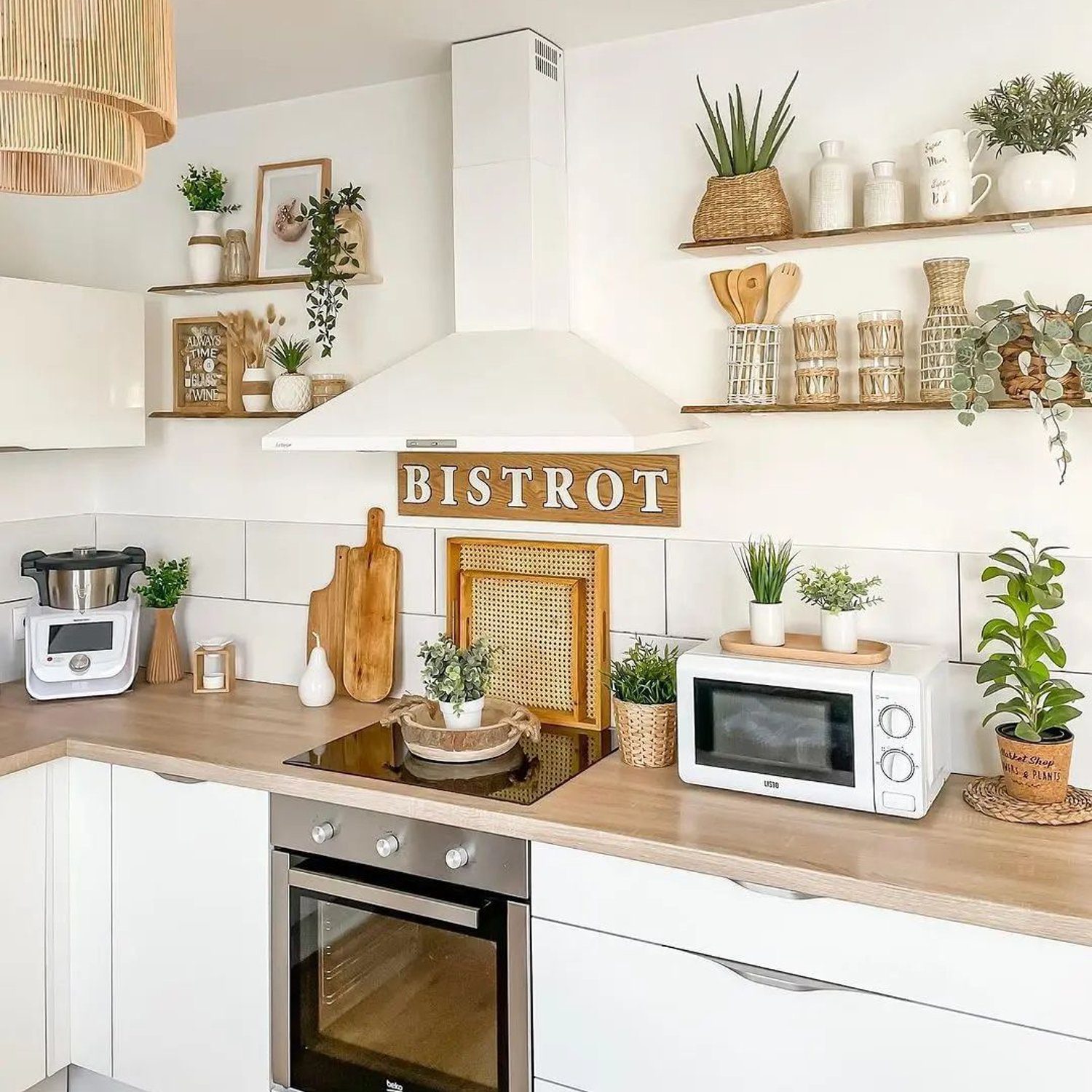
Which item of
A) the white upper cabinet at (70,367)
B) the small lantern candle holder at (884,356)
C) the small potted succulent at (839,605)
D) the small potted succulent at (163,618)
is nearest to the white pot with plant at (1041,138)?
the small lantern candle holder at (884,356)

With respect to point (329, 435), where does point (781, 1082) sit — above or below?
below

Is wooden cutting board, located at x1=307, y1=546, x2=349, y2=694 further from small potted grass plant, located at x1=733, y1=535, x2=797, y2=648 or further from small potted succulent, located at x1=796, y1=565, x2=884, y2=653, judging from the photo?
small potted succulent, located at x1=796, y1=565, x2=884, y2=653

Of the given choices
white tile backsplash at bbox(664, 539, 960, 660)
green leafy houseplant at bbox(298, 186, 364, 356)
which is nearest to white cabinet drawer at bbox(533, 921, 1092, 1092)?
white tile backsplash at bbox(664, 539, 960, 660)

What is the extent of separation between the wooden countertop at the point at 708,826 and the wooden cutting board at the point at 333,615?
278mm

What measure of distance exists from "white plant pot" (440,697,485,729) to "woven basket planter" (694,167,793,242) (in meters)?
1.10

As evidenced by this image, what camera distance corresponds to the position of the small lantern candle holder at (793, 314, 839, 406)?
2.22 m

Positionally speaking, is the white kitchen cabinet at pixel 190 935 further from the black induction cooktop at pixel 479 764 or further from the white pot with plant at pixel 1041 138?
the white pot with plant at pixel 1041 138

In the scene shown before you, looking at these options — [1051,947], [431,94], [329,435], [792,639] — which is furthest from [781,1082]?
[431,94]

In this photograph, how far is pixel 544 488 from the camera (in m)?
2.64

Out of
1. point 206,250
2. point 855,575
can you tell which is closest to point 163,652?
point 206,250

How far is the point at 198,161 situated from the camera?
3.08m

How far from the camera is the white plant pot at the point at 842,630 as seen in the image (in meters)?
2.13

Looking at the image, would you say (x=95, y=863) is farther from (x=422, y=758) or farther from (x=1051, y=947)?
(x=1051, y=947)

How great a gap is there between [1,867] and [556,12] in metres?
2.17
